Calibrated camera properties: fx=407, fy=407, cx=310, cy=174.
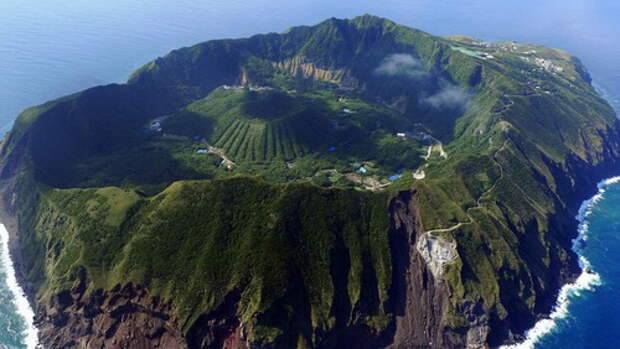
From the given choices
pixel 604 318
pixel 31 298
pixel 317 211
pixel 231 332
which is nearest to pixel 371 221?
pixel 317 211

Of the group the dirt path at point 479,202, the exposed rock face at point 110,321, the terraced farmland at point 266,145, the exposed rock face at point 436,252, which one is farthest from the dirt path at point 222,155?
the dirt path at point 479,202

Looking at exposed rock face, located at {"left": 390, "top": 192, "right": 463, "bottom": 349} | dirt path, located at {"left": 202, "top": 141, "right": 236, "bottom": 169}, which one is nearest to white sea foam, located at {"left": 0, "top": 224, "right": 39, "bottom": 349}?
dirt path, located at {"left": 202, "top": 141, "right": 236, "bottom": 169}

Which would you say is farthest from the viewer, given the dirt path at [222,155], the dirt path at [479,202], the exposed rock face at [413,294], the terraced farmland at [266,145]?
the terraced farmland at [266,145]

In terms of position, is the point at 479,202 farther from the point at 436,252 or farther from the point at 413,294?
the point at 413,294

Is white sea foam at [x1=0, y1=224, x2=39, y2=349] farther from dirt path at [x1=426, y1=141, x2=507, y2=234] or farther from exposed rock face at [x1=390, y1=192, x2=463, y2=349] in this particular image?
dirt path at [x1=426, y1=141, x2=507, y2=234]

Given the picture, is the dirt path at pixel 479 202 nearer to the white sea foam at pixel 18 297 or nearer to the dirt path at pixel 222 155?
the dirt path at pixel 222 155

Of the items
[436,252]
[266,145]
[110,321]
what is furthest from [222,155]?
[436,252]

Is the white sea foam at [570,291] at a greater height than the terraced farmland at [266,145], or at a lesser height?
lesser
